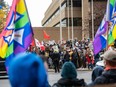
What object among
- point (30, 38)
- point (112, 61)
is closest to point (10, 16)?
point (30, 38)

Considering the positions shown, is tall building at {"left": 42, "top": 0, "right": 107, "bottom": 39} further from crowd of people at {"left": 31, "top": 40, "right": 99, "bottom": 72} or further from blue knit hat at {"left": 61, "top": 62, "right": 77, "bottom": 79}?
blue knit hat at {"left": 61, "top": 62, "right": 77, "bottom": 79}

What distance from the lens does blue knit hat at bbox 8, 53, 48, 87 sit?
8.95 ft

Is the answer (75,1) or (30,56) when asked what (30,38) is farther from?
(75,1)

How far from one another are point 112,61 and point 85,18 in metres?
56.8

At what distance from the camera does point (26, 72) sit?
274 cm

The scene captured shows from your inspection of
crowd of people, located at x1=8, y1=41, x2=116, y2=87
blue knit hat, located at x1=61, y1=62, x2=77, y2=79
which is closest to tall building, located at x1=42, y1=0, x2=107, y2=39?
crowd of people, located at x1=8, y1=41, x2=116, y2=87

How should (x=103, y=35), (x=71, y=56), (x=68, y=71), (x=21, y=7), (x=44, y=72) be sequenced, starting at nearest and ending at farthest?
(x=44, y=72)
(x=68, y=71)
(x=21, y=7)
(x=103, y=35)
(x=71, y=56)

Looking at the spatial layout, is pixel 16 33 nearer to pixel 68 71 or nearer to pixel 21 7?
pixel 21 7

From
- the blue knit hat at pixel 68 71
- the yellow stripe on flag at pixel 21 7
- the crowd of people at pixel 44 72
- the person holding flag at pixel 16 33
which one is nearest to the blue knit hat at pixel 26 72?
the crowd of people at pixel 44 72

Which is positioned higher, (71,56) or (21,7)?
(21,7)

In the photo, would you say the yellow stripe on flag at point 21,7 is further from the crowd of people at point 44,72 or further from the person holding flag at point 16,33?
the crowd of people at point 44,72

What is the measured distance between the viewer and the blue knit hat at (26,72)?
2727 mm

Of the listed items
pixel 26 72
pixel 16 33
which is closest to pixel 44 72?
pixel 26 72

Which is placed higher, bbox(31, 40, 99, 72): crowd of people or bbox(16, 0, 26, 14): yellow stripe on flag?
bbox(16, 0, 26, 14): yellow stripe on flag
